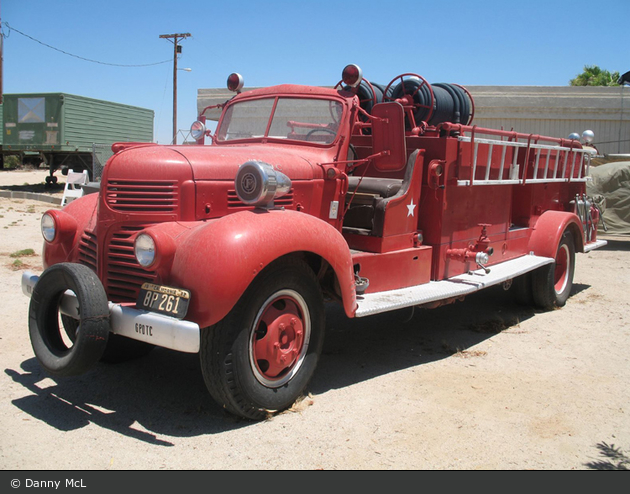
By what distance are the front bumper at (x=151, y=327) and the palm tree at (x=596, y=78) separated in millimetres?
27137

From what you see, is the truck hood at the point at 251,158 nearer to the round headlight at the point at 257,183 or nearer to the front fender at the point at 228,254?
the round headlight at the point at 257,183

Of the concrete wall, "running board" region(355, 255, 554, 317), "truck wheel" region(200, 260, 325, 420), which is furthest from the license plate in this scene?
the concrete wall

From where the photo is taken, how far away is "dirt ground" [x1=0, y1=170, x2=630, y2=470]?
11.3 feet

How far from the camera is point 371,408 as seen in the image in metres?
4.18

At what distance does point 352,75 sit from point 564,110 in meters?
15.2

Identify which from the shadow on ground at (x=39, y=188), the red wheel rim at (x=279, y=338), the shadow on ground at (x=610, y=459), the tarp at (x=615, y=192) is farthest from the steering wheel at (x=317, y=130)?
the shadow on ground at (x=39, y=188)

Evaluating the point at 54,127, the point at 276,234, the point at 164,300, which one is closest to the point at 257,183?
the point at 276,234

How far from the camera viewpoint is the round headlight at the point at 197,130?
Answer: 234 inches

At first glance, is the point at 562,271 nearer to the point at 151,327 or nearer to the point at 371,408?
the point at 371,408

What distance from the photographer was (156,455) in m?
3.39

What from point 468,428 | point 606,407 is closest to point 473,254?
point 606,407

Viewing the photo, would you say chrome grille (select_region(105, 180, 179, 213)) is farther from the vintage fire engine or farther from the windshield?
the windshield
